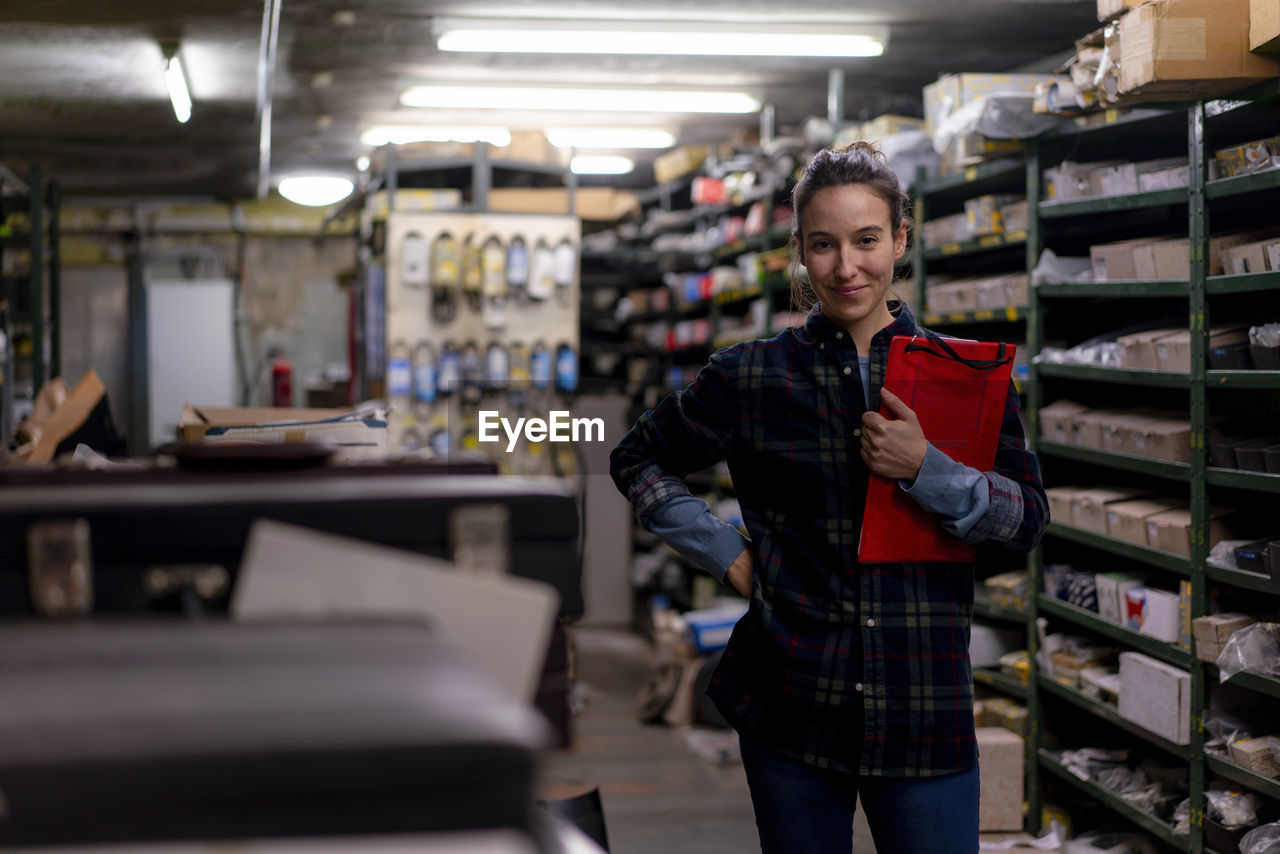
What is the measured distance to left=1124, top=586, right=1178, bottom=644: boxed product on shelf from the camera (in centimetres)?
338

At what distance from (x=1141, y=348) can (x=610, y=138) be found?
5.22 metres

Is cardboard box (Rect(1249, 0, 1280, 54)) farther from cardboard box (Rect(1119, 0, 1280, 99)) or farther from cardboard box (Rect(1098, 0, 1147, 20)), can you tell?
cardboard box (Rect(1098, 0, 1147, 20))

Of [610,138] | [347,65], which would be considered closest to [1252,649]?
[347,65]

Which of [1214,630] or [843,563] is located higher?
[843,563]

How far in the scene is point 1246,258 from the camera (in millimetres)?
3072

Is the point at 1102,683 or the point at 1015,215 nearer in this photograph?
the point at 1102,683

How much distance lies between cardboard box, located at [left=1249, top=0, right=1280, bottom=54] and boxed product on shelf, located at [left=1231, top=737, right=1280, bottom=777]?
1816 millimetres

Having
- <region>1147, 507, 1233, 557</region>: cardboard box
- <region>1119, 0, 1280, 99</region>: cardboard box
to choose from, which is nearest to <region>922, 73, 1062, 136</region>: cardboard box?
<region>1119, 0, 1280, 99</region>: cardboard box

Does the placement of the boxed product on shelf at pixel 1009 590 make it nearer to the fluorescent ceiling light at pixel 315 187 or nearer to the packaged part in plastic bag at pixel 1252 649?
the packaged part in plastic bag at pixel 1252 649

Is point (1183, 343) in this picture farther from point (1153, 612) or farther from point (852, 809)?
point (852, 809)

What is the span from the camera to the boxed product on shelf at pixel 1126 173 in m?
3.54

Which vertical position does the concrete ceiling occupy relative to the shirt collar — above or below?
above

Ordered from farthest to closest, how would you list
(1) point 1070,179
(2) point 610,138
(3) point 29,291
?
(2) point 610,138 → (3) point 29,291 → (1) point 1070,179

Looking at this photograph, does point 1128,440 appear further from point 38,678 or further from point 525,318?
point 525,318
